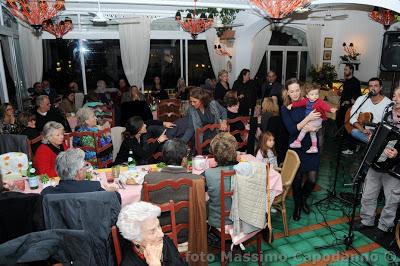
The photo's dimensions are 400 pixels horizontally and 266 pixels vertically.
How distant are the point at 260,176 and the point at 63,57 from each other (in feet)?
23.4

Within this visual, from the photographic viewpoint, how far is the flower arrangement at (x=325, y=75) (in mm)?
9602

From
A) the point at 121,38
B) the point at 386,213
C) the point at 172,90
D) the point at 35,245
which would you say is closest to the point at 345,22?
the point at 172,90

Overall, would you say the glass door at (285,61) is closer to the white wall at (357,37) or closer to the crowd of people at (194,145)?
the white wall at (357,37)

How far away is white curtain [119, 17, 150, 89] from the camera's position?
7977mm

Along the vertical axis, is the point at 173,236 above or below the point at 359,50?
below

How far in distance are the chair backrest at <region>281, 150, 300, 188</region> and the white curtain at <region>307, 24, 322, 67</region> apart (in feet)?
26.2

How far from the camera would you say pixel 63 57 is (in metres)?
8.00

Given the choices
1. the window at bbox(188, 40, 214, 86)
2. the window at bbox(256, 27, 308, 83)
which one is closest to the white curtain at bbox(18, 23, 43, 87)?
the window at bbox(188, 40, 214, 86)

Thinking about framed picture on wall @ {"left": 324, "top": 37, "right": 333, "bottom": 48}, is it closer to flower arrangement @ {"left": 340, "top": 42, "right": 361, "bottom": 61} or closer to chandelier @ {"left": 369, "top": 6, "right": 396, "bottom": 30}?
flower arrangement @ {"left": 340, "top": 42, "right": 361, "bottom": 61}

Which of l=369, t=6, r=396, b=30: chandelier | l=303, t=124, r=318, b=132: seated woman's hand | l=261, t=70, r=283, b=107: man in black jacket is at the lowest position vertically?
l=303, t=124, r=318, b=132: seated woman's hand

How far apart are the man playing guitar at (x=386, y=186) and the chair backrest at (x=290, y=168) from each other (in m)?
0.75

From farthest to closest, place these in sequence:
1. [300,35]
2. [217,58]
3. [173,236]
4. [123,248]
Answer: [300,35] < [217,58] < [173,236] < [123,248]

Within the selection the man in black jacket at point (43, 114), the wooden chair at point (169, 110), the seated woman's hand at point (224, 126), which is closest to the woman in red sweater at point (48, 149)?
the man in black jacket at point (43, 114)

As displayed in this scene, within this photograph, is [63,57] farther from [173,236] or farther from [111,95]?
[173,236]
